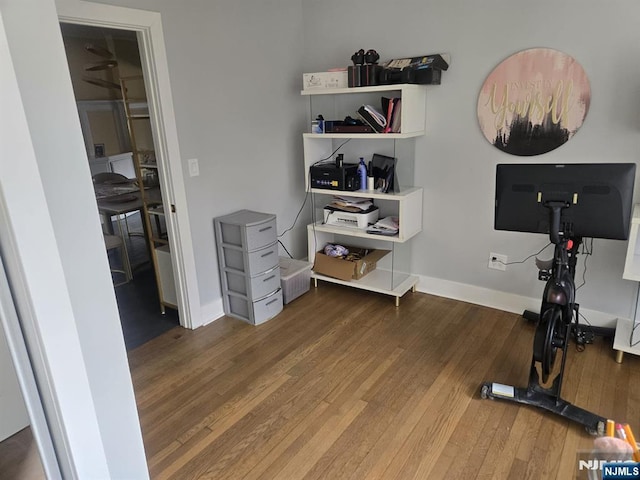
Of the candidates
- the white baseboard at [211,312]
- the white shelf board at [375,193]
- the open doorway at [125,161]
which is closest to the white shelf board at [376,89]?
the white shelf board at [375,193]

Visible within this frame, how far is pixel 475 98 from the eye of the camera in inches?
114

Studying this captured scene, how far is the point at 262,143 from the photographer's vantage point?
332 cm

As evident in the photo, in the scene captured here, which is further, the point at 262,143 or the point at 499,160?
the point at 262,143

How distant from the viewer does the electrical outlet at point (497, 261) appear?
10.0ft

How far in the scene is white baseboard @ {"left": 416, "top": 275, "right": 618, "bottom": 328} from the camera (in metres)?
2.80

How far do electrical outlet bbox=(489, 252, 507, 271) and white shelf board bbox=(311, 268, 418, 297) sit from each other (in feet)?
2.03

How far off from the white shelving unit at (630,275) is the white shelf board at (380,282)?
1.37m

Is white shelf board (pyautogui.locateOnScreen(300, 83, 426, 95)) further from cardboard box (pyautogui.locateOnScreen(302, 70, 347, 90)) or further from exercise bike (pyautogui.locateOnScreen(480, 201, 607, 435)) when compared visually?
exercise bike (pyautogui.locateOnScreen(480, 201, 607, 435))

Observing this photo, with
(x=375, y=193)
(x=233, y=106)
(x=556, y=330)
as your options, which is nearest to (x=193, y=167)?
(x=233, y=106)

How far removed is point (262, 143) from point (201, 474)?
231cm

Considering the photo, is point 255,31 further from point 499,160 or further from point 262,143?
point 499,160

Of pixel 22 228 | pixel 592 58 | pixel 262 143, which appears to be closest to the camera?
pixel 22 228

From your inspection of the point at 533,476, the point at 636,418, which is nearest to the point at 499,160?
the point at 636,418

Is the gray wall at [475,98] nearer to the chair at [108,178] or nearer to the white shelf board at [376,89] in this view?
the white shelf board at [376,89]
